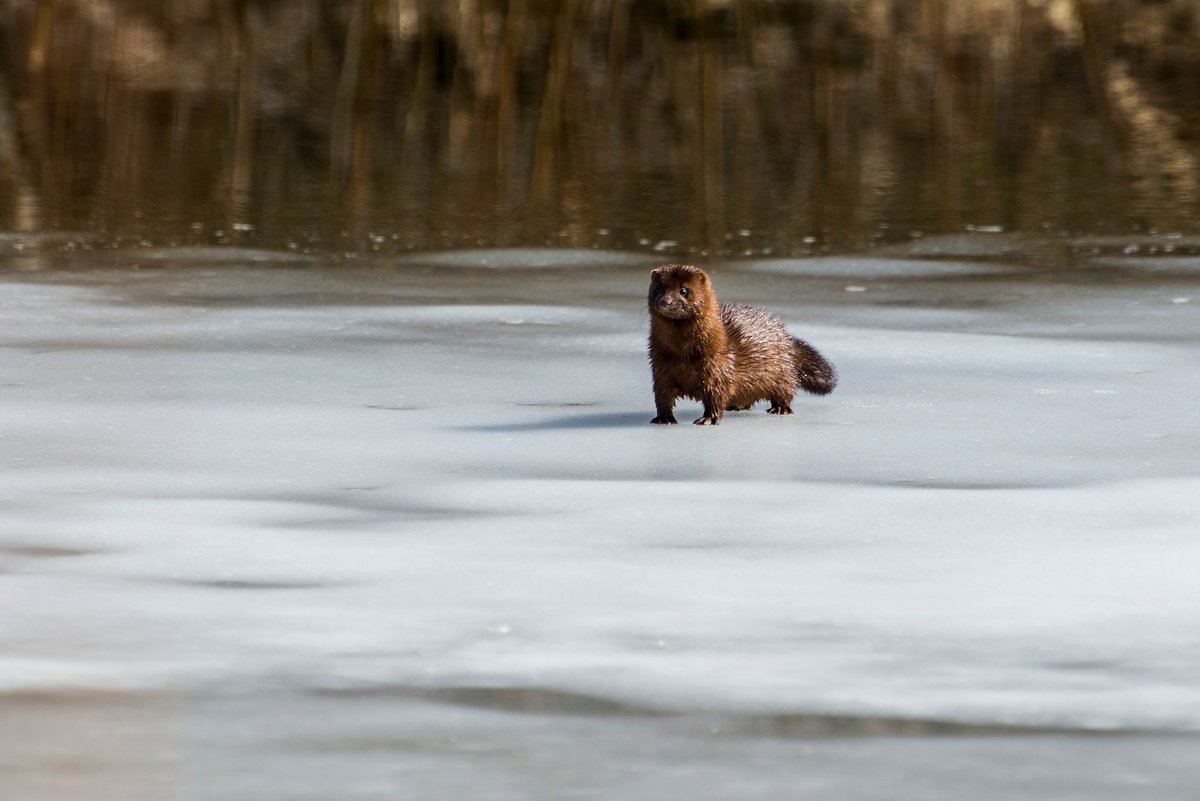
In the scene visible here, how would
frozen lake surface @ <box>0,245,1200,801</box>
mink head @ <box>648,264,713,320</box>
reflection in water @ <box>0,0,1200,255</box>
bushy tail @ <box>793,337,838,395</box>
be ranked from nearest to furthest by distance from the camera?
frozen lake surface @ <box>0,245,1200,801</box>
mink head @ <box>648,264,713,320</box>
bushy tail @ <box>793,337,838,395</box>
reflection in water @ <box>0,0,1200,255</box>

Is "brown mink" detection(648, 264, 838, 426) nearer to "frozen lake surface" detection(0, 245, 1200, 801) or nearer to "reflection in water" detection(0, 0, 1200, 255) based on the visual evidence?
"frozen lake surface" detection(0, 245, 1200, 801)

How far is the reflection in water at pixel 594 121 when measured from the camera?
11.9 meters

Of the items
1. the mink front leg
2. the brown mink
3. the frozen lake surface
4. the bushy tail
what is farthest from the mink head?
the bushy tail

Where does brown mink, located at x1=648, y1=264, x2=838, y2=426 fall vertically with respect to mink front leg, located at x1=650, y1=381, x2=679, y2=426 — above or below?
above

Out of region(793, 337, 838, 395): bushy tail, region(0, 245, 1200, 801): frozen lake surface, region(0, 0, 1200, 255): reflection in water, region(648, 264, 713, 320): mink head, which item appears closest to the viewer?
region(0, 245, 1200, 801): frozen lake surface

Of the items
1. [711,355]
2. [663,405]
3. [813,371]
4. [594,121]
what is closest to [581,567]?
[663,405]

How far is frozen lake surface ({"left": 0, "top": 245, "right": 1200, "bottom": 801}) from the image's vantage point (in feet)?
11.2

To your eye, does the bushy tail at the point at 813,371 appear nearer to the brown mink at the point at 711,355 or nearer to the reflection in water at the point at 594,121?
the brown mink at the point at 711,355

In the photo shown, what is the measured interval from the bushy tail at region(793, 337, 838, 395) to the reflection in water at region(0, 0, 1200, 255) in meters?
3.62

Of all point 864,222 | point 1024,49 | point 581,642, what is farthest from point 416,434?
point 1024,49

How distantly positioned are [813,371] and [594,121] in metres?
8.07

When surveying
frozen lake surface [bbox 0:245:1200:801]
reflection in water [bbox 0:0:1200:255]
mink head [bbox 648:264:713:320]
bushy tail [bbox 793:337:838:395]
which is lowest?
frozen lake surface [bbox 0:245:1200:801]

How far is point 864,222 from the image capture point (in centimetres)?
1170

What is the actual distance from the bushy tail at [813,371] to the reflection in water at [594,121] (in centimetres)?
362
